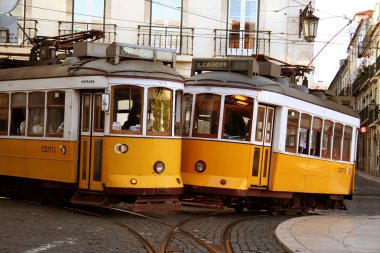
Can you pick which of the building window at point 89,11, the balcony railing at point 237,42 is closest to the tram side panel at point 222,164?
the balcony railing at point 237,42

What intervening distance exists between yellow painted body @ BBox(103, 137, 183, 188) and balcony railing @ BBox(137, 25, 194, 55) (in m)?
13.1

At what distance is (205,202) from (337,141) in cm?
507

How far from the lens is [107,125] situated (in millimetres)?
12414

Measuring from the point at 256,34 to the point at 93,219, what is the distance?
606 inches

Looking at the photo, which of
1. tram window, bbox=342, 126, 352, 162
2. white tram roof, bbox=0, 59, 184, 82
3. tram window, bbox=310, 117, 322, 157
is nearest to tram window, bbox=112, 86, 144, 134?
white tram roof, bbox=0, 59, 184, 82

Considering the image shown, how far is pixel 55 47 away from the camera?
51.0ft

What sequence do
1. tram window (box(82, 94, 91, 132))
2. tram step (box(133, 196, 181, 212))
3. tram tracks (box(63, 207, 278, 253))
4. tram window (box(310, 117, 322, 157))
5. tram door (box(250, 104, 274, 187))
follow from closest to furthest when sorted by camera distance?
tram tracks (box(63, 207, 278, 253))
tram step (box(133, 196, 181, 212))
tram window (box(82, 94, 91, 132))
tram door (box(250, 104, 274, 187))
tram window (box(310, 117, 322, 157))

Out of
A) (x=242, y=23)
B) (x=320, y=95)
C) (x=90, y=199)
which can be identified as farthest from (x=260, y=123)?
(x=242, y=23)

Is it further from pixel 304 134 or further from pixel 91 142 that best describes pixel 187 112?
pixel 304 134

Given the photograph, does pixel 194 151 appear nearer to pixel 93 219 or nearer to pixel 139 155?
pixel 139 155

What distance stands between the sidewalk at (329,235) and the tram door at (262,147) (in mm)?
1232

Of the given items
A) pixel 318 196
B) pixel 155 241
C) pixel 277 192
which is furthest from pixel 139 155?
pixel 318 196

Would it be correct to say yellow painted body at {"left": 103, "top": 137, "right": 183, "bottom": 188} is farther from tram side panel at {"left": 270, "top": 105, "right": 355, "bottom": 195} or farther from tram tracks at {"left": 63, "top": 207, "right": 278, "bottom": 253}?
tram side panel at {"left": 270, "top": 105, "right": 355, "bottom": 195}

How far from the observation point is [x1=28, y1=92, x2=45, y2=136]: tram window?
13453 mm
